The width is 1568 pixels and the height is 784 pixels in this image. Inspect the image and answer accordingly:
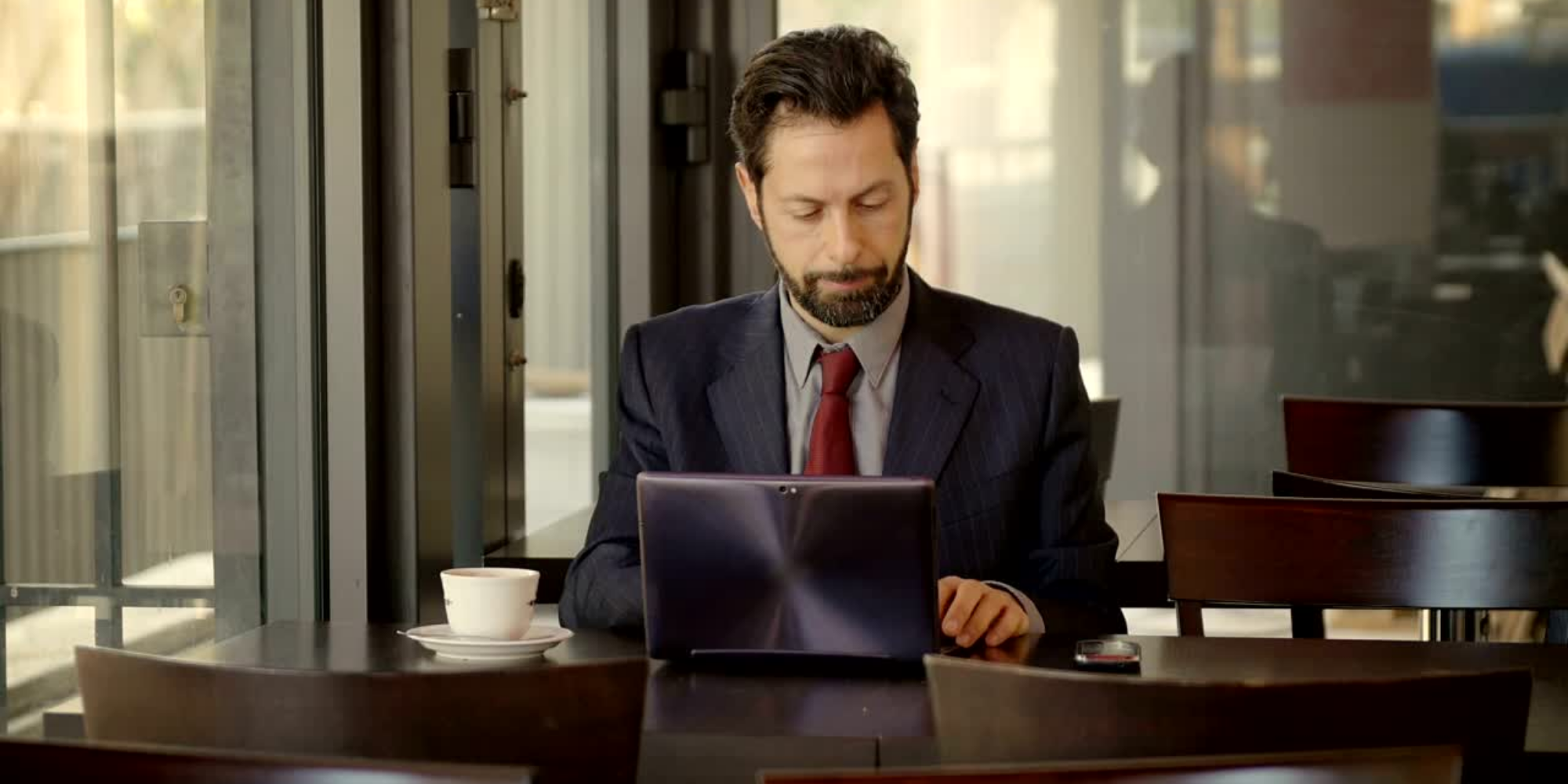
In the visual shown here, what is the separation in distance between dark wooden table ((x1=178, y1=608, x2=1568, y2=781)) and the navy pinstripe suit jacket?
0.98 feet

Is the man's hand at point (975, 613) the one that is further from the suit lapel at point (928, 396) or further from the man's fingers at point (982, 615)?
the suit lapel at point (928, 396)

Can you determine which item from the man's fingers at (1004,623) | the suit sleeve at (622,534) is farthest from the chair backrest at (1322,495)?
the suit sleeve at (622,534)

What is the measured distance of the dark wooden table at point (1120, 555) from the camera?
10.2 feet

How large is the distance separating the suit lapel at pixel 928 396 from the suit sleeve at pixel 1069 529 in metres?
0.11

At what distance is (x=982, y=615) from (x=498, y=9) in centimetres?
170

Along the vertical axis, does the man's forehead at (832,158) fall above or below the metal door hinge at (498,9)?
below

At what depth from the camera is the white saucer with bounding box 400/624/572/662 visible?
1938 millimetres

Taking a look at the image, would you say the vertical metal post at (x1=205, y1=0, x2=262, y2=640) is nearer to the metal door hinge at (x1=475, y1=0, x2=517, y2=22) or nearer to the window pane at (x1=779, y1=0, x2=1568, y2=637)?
the metal door hinge at (x1=475, y1=0, x2=517, y2=22)

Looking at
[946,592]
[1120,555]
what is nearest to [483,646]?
[946,592]

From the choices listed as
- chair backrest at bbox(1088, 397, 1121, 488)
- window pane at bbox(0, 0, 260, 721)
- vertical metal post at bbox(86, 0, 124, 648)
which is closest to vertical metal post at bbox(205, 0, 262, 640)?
window pane at bbox(0, 0, 260, 721)

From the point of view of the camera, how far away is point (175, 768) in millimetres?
1103

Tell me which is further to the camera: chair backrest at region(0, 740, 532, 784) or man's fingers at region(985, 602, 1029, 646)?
man's fingers at region(985, 602, 1029, 646)

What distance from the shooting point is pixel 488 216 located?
3449mm

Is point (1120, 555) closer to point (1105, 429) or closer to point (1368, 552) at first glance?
point (1368, 552)
